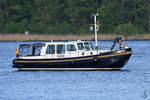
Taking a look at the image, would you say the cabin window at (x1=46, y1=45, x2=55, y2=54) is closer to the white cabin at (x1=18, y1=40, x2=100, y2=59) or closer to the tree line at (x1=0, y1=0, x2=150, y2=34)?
the white cabin at (x1=18, y1=40, x2=100, y2=59)

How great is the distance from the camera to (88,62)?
5447cm

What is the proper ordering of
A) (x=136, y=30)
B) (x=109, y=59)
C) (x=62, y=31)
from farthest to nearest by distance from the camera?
(x=62, y=31)
(x=136, y=30)
(x=109, y=59)

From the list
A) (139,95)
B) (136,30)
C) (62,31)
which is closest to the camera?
(139,95)

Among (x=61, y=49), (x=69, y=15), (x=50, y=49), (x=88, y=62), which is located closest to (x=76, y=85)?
(x=88, y=62)

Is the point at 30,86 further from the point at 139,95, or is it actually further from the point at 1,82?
the point at 139,95

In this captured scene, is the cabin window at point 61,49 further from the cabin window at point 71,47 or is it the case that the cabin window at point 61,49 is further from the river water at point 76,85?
the river water at point 76,85

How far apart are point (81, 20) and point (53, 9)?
8.35 meters

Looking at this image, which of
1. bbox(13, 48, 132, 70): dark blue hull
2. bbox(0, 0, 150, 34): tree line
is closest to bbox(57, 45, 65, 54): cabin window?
bbox(13, 48, 132, 70): dark blue hull

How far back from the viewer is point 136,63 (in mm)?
67250

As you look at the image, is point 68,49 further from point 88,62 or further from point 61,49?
point 88,62

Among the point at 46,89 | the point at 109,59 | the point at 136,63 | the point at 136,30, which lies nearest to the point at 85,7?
the point at 136,30

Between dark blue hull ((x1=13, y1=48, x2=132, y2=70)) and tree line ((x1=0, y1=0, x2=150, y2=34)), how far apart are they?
70.3 metres

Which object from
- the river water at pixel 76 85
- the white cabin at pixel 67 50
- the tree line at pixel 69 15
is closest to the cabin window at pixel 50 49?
the white cabin at pixel 67 50

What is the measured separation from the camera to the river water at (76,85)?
41.3 metres
